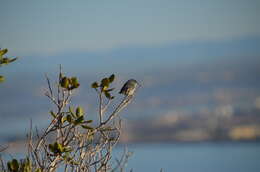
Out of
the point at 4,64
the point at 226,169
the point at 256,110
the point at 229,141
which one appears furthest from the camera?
the point at 256,110

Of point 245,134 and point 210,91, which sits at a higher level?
point 210,91

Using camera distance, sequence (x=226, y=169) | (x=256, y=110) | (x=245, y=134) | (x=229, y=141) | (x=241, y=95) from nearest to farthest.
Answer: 1. (x=226, y=169)
2. (x=229, y=141)
3. (x=245, y=134)
4. (x=256, y=110)
5. (x=241, y=95)

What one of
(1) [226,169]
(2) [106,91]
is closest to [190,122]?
(1) [226,169]

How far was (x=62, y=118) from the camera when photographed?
3742 millimetres

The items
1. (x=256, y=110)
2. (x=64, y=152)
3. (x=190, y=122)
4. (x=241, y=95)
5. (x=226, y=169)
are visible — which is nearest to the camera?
(x=64, y=152)

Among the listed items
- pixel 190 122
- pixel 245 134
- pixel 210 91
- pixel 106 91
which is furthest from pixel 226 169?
pixel 210 91

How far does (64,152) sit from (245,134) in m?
30.7

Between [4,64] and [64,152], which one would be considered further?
[4,64]

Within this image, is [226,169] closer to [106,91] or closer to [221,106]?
[106,91]

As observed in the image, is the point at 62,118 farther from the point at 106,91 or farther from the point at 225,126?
the point at 225,126

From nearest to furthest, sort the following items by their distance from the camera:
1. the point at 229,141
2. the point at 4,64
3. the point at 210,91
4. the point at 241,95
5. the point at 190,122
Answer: the point at 4,64 < the point at 229,141 < the point at 190,122 < the point at 241,95 < the point at 210,91

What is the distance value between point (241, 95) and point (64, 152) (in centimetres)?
4893

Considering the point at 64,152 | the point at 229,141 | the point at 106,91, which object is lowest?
the point at 64,152

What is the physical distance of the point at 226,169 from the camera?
1523cm
